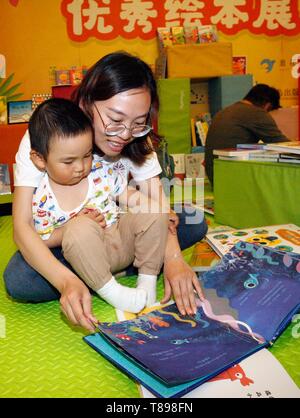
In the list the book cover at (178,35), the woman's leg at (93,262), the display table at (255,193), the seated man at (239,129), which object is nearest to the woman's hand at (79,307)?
the woman's leg at (93,262)

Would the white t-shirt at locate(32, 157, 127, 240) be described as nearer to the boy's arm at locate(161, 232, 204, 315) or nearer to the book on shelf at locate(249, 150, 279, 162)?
Answer: the boy's arm at locate(161, 232, 204, 315)

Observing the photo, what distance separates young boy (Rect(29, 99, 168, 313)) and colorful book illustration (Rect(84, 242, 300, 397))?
4.7 inches

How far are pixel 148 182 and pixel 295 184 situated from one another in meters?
0.50

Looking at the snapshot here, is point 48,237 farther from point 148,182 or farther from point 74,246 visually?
point 148,182

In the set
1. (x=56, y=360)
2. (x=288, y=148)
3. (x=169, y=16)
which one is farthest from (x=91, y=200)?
(x=169, y=16)

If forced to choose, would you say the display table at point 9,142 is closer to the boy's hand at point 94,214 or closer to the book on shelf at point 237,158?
the book on shelf at point 237,158

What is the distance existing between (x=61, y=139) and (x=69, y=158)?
0.15ft

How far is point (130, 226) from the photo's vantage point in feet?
3.36

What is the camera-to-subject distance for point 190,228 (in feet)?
3.97

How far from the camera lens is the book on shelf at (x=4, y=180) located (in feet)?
7.22

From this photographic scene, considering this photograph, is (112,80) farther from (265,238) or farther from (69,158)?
(265,238)

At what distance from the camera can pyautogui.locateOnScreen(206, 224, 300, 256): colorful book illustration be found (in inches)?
43.8

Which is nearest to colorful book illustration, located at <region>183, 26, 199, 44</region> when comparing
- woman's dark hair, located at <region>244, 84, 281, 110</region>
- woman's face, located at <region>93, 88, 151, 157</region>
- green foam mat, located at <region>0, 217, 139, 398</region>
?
woman's dark hair, located at <region>244, 84, 281, 110</region>

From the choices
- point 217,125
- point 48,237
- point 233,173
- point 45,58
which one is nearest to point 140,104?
point 48,237
